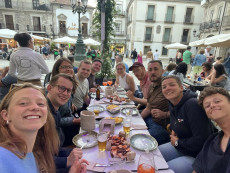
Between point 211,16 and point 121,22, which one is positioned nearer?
point 211,16

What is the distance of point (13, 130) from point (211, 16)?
20936mm

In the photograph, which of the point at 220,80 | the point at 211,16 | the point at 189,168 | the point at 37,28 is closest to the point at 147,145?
the point at 189,168

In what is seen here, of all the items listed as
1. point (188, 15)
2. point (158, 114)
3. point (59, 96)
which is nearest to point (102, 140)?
point (59, 96)

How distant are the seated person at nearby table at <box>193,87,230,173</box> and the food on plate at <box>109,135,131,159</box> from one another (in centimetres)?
73

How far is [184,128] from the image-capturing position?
1705 mm

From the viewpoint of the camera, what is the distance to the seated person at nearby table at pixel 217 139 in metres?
1.19

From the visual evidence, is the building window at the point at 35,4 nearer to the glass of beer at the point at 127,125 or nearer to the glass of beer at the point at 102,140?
the glass of beer at the point at 127,125

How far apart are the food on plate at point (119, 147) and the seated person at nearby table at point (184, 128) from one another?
657mm

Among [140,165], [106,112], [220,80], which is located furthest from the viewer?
[220,80]

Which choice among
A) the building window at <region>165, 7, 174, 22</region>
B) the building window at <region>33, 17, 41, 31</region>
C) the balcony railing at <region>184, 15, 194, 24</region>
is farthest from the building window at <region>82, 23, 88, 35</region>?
the balcony railing at <region>184, 15, 194, 24</region>

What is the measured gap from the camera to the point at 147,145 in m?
1.48

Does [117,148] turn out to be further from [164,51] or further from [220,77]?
[164,51]

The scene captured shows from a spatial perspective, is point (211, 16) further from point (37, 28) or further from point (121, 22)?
point (37, 28)

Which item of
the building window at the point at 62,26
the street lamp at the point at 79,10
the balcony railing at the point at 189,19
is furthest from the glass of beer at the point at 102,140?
the building window at the point at 62,26
